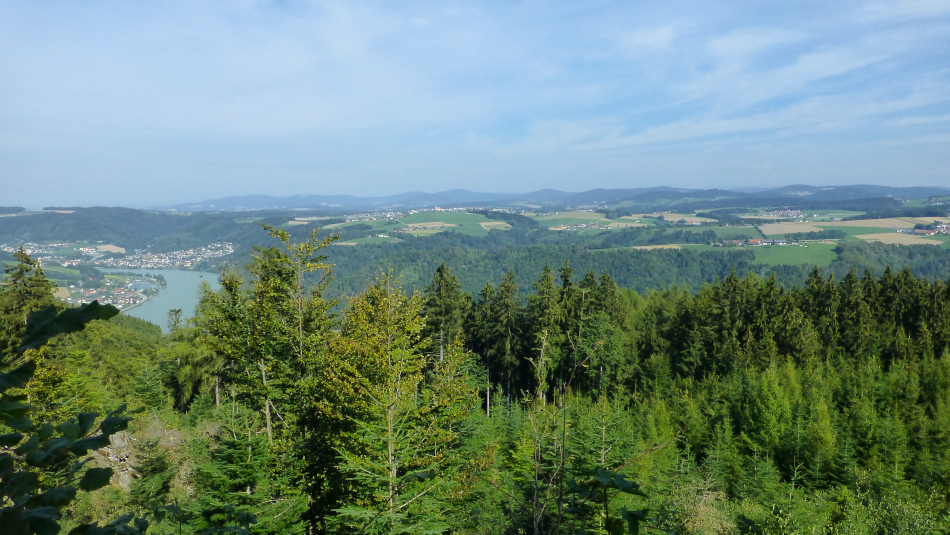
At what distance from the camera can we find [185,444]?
17359 millimetres

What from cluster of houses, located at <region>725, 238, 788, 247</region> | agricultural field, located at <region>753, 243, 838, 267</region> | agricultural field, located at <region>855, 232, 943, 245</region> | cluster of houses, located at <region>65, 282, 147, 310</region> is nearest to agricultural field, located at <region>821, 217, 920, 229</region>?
agricultural field, located at <region>855, 232, 943, 245</region>

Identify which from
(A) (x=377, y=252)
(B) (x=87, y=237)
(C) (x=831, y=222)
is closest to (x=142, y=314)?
(A) (x=377, y=252)

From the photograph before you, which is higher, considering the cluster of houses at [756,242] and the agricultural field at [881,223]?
the agricultural field at [881,223]

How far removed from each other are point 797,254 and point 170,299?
148082mm

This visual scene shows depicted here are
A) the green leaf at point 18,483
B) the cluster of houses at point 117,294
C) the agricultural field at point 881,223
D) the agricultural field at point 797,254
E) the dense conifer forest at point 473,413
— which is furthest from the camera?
the agricultural field at point 881,223

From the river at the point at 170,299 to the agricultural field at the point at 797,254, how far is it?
119408 millimetres

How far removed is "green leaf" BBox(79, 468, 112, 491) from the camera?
4.77ft

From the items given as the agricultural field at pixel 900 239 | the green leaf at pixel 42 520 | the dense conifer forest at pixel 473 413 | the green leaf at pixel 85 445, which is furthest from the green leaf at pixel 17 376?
the agricultural field at pixel 900 239

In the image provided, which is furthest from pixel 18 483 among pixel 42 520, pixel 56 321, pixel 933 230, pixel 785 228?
pixel 785 228

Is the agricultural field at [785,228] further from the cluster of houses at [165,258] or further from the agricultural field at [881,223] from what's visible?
the cluster of houses at [165,258]

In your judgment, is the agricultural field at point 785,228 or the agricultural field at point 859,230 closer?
the agricultural field at point 859,230

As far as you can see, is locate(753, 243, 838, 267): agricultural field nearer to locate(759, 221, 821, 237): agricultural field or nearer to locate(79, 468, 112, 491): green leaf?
locate(759, 221, 821, 237): agricultural field

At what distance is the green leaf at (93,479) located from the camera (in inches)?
57.2

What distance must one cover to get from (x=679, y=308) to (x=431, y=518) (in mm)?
33169
